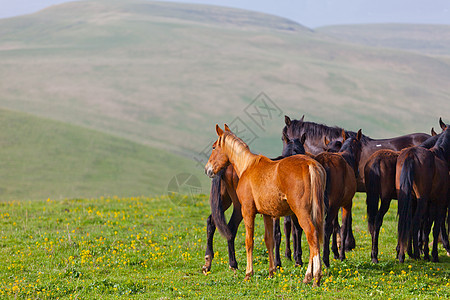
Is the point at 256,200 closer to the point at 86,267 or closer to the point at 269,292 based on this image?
the point at 269,292

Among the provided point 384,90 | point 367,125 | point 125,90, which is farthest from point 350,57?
point 125,90

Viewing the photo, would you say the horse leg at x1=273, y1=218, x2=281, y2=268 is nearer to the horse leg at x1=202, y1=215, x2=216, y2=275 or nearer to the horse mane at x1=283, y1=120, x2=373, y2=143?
the horse leg at x1=202, y1=215, x2=216, y2=275

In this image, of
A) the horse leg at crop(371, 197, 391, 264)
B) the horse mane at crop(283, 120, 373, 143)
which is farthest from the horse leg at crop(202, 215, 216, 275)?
the horse mane at crop(283, 120, 373, 143)

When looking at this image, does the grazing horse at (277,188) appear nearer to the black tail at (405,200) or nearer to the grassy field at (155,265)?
the grassy field at (155,265)

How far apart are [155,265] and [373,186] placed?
17.0ft

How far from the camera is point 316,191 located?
8.61 metres

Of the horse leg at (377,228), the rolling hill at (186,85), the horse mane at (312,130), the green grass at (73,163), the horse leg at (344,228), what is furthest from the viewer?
the rolling hill at (186,85)

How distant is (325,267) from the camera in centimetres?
1012

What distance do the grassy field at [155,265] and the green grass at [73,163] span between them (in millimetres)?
34894

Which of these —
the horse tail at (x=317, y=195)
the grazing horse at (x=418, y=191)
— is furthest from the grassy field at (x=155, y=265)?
the horse tail at (x=317, y=195)

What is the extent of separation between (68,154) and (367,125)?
60.2 m

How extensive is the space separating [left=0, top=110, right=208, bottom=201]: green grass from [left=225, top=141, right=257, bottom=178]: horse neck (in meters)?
41.7

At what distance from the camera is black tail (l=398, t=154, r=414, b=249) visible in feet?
34.7

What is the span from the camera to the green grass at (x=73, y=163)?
53688 millimetres
